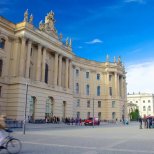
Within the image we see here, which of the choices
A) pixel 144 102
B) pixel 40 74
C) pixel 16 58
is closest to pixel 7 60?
pixel 16 58

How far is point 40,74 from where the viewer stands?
159ft

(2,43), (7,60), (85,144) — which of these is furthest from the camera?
(7,60)

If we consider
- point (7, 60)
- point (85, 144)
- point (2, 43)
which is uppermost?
point (2, 43)

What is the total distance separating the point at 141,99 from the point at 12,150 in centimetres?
14111

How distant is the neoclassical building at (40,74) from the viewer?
139 ft

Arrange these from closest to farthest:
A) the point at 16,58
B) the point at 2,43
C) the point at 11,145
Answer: the point at 11,145
the point at 2,43
the point at 16,58

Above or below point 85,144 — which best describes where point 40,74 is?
above

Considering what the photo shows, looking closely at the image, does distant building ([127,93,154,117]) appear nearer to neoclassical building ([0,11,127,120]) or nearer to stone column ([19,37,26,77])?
neoclassical building ([0,11,127,120])

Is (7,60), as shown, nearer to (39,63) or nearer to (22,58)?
(22,58)

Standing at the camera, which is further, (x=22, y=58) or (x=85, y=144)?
(x=22, y=58)

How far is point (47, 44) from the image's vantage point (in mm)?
50812

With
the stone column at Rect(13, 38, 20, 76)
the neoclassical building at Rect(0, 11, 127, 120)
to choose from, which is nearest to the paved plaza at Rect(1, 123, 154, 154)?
the neoclassical building at Rect(0, 11, 127, 120)

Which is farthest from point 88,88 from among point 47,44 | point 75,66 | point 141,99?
point 141,99

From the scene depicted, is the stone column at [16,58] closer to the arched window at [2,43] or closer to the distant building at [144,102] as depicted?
the arched window at [2,43]
